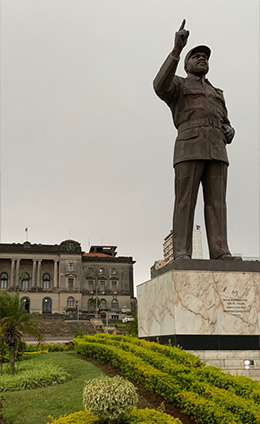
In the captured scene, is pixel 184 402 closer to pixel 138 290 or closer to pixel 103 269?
pixel 138 290

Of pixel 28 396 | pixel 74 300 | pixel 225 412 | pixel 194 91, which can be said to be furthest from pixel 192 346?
pixel 74 300

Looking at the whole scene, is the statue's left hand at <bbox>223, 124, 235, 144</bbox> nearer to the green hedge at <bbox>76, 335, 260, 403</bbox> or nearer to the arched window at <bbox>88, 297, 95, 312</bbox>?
the green hedge at <bbox>76, 335, 260, 403</bbox>

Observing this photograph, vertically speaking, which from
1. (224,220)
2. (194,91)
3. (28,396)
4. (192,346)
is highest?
(194,91)

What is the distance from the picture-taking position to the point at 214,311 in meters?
7.48

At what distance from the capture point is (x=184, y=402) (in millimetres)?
5621

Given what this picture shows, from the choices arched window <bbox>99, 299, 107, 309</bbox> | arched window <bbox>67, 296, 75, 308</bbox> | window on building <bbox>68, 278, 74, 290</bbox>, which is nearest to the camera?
arched window <bbox>67, 296, 75, 308</bbox>

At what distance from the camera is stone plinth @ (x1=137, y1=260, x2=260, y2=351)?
289 inches

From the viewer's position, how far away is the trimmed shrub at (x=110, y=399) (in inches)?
187

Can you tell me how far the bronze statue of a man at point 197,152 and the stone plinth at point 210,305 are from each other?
44cm

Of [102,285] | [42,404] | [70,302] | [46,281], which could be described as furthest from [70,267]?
[42,404]

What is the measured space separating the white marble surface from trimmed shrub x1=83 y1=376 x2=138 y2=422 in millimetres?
2526

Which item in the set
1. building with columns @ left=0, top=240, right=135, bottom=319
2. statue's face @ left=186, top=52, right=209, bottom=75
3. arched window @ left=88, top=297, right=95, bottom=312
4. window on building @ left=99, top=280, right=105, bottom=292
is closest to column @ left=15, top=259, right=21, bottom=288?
building with columns @ left=0, top=240, right=135, bottom=319

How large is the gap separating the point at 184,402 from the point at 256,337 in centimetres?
243

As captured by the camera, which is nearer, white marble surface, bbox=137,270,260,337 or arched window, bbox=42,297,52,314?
white marble surface, bbox=137,270,260,337
